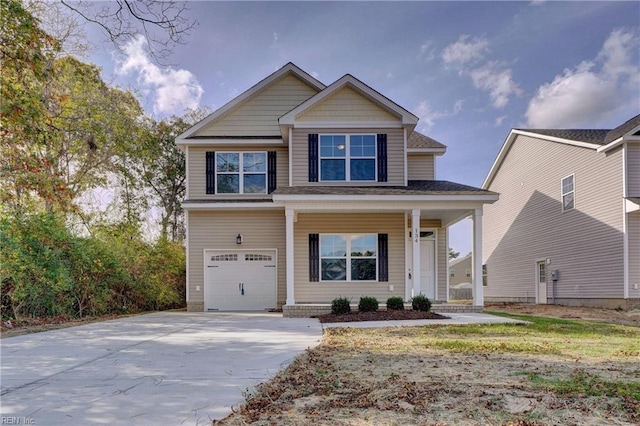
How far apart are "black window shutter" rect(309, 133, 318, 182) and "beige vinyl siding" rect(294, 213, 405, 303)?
1241 millimetres

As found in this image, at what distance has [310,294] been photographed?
11.9 metres

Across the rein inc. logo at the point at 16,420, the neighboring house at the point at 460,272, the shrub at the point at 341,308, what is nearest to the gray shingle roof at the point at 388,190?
the shrub at the point at 341,308

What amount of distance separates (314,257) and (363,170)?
3055mm

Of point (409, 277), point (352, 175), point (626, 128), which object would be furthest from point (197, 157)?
point (626, 128)

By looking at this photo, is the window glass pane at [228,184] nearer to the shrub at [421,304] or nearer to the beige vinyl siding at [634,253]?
the shrub at [421,304]

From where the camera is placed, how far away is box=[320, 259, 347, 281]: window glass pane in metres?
12.0

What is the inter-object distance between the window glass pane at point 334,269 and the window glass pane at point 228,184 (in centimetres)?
375

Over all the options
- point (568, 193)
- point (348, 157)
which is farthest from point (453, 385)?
point (568, 193)

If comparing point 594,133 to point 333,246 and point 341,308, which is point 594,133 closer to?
point 333,246

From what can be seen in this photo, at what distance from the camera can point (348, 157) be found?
39.1 feet

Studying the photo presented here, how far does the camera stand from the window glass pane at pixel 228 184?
42.0ft

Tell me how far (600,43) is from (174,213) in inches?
849

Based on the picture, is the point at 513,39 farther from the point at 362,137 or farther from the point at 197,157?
the point at 197,157

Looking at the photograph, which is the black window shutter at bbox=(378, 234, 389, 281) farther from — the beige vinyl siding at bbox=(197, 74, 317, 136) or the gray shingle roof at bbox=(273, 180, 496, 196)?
the beige vinyl siding at bbox=(197, 74, 317, 136)
